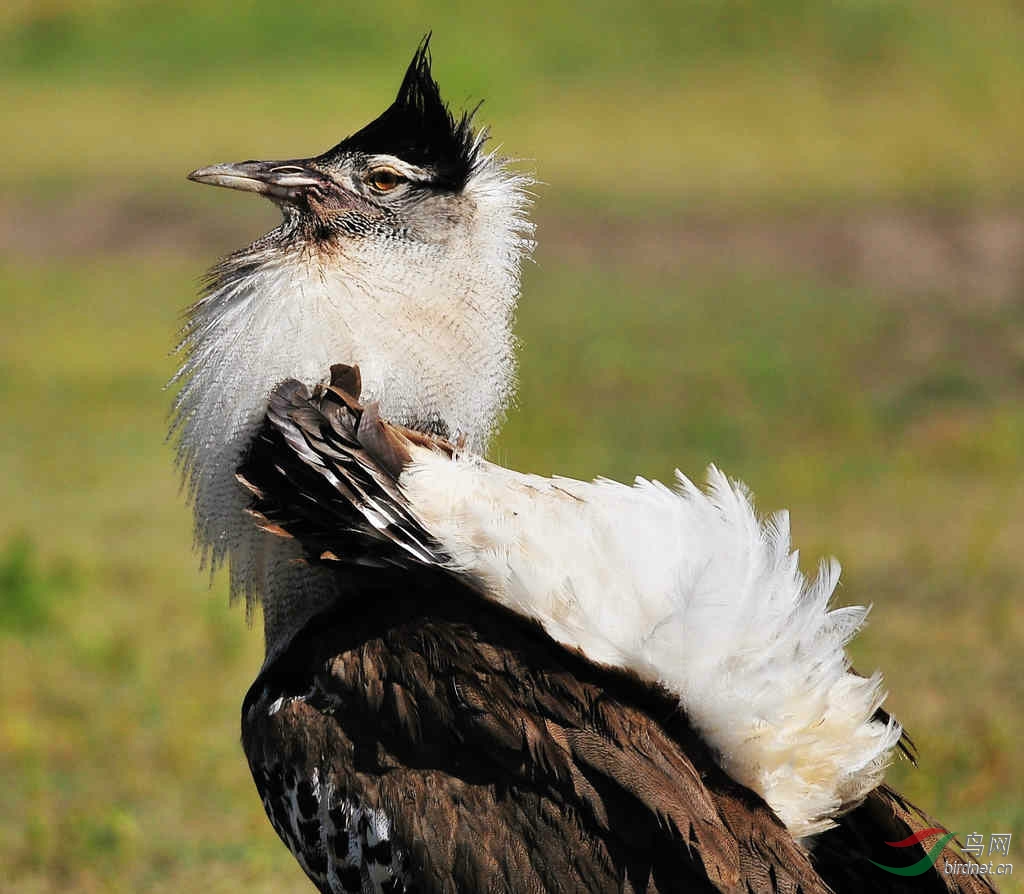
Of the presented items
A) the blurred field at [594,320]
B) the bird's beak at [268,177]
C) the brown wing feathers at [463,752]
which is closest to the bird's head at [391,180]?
the bird's beak at [268,177]

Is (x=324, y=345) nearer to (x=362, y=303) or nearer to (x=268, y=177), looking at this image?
(x=362, y=303)

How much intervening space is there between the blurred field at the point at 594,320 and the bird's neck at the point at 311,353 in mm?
1086

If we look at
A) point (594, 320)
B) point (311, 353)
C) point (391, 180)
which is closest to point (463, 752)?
point (311, 353)

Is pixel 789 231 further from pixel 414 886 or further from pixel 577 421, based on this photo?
pixel 414 886

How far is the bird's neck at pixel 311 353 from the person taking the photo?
2.72 m

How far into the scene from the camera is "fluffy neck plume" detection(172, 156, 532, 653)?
272cm

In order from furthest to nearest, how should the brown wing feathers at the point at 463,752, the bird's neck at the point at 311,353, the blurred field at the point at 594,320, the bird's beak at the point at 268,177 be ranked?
1. the blurred field at the point at 594,320
2. the bird's beak at the point at 268,177
3. the bird's neck at the point at 311,353
4. the brown wing feathers at the point at 463,752

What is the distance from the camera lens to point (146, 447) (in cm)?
898

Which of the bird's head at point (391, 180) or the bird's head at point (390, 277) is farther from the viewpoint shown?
the bird's head at point (391, 180)

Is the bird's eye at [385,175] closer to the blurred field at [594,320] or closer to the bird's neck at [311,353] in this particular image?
the bird's neck at [311,353]

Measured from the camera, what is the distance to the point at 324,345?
2.72 m

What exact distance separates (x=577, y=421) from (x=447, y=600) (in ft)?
20.5

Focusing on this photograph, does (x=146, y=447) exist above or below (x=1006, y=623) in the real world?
below

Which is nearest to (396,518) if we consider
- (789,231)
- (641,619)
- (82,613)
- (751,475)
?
(641,619)
